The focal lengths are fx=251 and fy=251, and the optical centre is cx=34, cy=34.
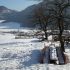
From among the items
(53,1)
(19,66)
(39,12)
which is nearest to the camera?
(19,66)

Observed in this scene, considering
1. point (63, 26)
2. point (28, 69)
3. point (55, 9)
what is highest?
point (55, 9)

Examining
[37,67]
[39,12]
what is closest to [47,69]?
[37,67]

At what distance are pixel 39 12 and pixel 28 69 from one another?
106 ft

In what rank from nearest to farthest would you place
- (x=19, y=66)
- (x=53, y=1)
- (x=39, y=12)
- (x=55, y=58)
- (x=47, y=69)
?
1. (x=47, y=69)
2. (x=19, y=66)
3. (x=55, y=58)
4. (x=53, y=1)
5. (x=39, y=12)

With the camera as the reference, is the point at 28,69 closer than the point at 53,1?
Yes

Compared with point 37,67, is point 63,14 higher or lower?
higher

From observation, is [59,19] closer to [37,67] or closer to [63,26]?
[63,26]

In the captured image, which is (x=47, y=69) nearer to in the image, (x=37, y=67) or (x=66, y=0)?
(x=37, y=67)

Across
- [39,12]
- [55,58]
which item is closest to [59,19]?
[55,58]

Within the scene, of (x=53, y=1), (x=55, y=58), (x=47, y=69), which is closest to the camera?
(x=47, y=69)

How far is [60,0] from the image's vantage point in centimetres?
2225

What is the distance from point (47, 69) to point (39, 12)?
32557 mm

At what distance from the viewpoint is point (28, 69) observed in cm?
1555

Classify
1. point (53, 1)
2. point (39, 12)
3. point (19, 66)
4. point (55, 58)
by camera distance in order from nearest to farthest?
1. point (19, 66)
2. point (55, 58)
3. point (53, 1)
4. point (39, 12)
